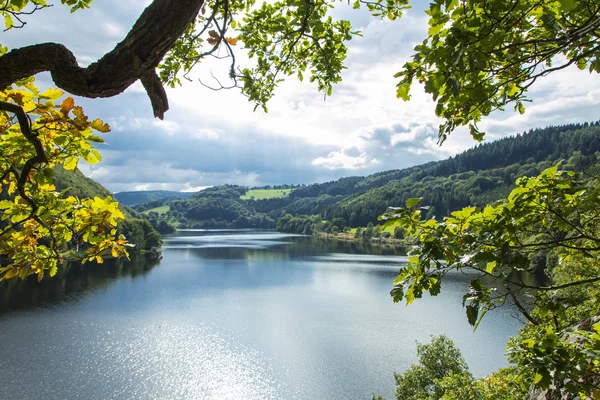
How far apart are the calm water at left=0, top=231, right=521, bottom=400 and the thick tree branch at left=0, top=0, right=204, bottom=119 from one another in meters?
21.4

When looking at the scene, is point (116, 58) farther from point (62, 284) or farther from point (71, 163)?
point (62, 284)

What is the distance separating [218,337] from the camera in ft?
92.6

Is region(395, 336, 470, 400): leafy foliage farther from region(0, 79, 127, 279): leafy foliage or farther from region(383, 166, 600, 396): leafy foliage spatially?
region(0, 79, 127, 279): leafy foliage

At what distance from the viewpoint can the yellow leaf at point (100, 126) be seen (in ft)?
6.49

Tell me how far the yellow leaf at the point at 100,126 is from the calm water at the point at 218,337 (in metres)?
21.3

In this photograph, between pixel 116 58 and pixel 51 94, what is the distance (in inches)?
16.8

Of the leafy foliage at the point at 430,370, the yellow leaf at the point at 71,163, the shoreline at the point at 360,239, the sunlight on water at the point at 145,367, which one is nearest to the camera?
the yellow leaf at the point at 71,163

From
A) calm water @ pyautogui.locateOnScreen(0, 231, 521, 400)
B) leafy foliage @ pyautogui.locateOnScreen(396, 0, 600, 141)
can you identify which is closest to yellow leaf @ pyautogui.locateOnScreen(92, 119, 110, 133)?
leafy foliage @ pyautogui.locateOnScreen(396, 0, 600, 141)

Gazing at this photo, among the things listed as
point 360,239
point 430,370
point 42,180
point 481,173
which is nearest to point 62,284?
point 430,370

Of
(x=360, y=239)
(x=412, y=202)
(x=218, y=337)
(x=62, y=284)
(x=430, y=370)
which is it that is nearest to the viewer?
(x=412, y=202)

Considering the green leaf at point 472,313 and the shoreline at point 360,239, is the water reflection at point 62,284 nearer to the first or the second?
the green leaf at point 472,313

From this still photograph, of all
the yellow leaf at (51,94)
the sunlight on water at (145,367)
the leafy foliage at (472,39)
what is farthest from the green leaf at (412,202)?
the sunlight on water at (145,367)

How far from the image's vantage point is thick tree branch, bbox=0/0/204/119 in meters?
1.92

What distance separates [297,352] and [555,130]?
169432mm
